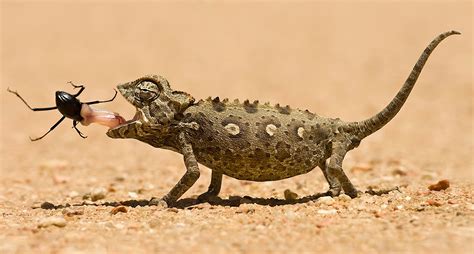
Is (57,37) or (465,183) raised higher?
(57,37)

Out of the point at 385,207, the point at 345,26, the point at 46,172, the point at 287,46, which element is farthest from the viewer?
the point at 345,26

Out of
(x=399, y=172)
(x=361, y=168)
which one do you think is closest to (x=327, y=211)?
(x=399, y=172)

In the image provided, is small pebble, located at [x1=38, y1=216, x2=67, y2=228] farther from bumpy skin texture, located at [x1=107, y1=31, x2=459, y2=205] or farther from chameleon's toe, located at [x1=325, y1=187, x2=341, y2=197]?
chameleon's toe, located at [x1=325, y1=187, x2=341, y2=197]

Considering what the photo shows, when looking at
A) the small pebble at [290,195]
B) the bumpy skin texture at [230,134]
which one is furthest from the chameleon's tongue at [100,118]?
the small pebble at [290,195]


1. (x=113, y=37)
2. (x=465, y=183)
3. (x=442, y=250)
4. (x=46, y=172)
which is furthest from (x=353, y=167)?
(x=113, y=37)

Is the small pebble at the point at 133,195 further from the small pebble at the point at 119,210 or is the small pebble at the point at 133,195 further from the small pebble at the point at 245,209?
the small pebble at the point at 245,209

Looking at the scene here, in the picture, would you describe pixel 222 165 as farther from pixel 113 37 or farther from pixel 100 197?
pixel 113 37

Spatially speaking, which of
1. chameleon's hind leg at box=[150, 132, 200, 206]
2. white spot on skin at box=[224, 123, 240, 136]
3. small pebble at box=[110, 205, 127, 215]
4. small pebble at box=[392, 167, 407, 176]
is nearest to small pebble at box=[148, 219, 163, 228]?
small pebble at box=[110, 205, 127, 215]

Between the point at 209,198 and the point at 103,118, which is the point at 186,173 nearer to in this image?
the point at 209,198
